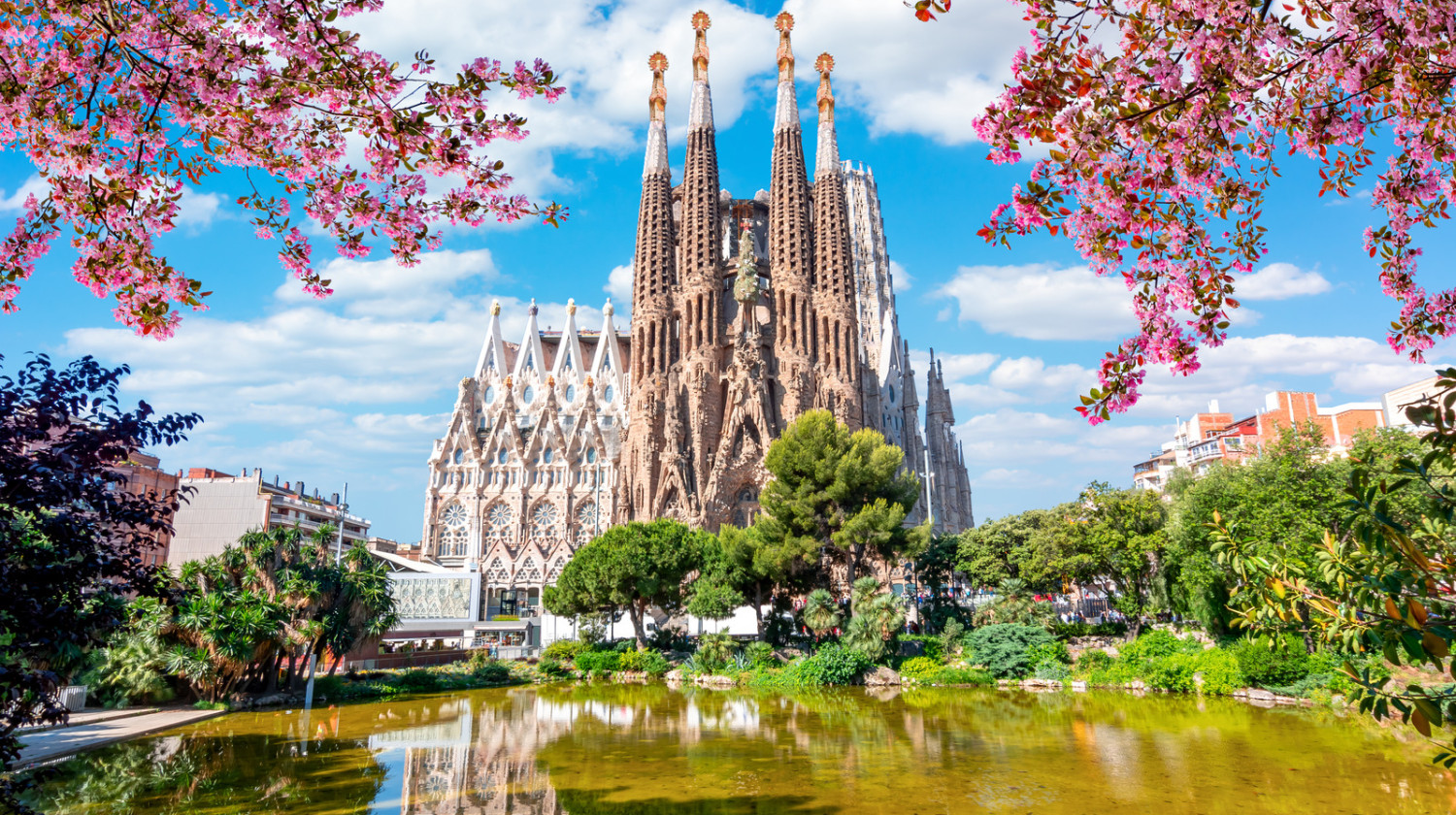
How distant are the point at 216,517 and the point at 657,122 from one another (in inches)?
1348

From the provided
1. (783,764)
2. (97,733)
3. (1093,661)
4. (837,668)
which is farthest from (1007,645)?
(97,733)

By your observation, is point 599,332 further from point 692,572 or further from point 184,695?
point 184,695

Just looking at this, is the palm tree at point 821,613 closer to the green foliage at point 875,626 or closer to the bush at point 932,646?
the green foliage at point 875,626

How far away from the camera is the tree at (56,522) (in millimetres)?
4789

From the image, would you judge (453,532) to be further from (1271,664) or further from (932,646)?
(1271,664)

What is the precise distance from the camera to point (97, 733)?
567 inches

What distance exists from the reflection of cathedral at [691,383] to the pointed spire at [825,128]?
0.42ft

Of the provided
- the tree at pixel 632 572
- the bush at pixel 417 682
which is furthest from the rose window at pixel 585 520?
the bush at pixel 417 682

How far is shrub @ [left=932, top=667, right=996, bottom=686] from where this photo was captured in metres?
22.0

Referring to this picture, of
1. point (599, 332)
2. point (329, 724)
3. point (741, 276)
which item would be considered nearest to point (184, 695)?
point (329, 724)

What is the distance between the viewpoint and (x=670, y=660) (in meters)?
26.9

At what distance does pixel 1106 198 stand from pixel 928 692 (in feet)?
61.4

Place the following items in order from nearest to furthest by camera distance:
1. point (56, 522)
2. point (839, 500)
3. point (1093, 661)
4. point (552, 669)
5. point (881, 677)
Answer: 1. point (56, 522)
2. point (1093, 661)
3. point (881, 677)
4. point (552, 669)
5. point (839, 500)

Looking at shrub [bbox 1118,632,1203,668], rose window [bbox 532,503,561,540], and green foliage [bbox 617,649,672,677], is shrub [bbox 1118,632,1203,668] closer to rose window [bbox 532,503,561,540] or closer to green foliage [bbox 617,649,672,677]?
green foliage [bbox 617,649,672,677]
